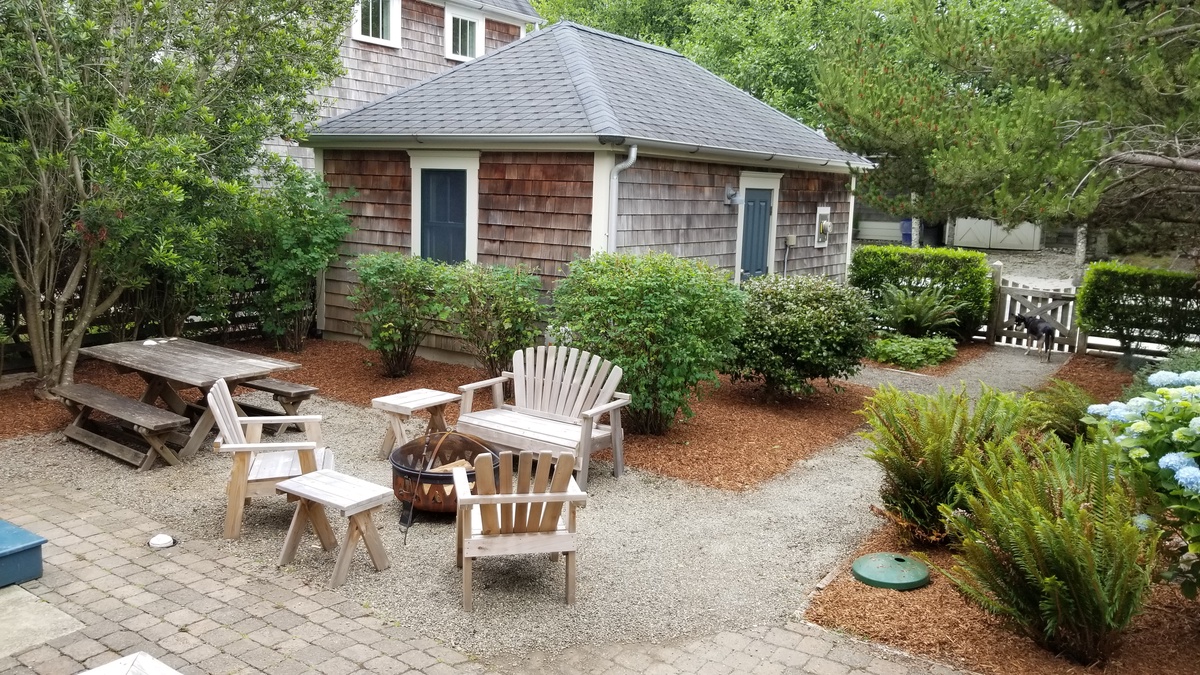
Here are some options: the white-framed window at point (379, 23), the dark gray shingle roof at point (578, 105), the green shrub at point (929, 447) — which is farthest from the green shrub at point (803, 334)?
the white-framed window at point (379, 23)

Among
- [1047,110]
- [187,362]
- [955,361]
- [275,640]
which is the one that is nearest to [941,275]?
[955,361]

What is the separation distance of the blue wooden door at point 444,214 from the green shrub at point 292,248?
1.12 meters

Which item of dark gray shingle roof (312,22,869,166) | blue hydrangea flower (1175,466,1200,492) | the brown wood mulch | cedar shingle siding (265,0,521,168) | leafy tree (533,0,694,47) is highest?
leafy tree (533,0,694,47)

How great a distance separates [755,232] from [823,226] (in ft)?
7.22

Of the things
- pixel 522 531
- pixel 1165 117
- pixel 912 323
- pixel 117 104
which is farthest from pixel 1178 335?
pixel 117 104

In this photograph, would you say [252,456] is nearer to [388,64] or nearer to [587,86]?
[587,86]

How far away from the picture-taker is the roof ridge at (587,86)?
9.09 m

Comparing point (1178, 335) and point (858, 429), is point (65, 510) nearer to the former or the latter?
point (858, 429)

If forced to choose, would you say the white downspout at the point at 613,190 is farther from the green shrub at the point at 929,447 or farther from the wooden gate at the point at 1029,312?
the wooden gate at the point at 1029,312

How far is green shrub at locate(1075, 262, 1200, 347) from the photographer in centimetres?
1198

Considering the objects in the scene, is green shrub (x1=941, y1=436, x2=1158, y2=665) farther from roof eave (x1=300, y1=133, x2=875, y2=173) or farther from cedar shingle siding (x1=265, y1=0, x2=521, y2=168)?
cedar shingle siding (x1=265, y1=0, x2=521, y2=168)

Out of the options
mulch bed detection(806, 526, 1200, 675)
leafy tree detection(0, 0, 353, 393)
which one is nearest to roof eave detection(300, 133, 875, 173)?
leafy tree detection(0, 0, 353, 393)

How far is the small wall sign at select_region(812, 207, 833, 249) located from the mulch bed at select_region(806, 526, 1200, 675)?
9372 mm

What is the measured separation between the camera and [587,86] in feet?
33.0
